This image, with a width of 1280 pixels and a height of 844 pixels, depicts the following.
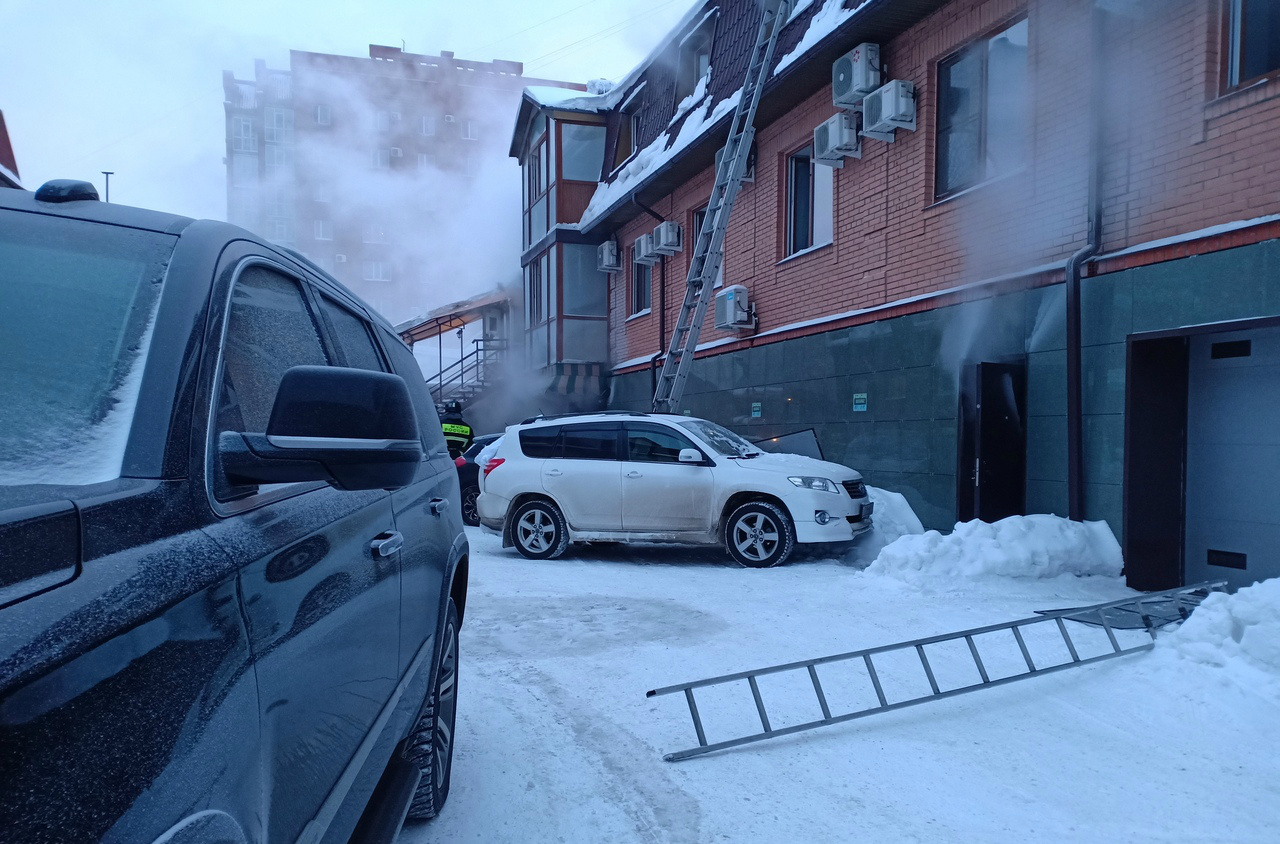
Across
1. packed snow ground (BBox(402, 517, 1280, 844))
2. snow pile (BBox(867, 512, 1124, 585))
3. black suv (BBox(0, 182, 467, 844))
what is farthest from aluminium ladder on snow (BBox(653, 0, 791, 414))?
black suv (BBox(0, 182, 467, 844))

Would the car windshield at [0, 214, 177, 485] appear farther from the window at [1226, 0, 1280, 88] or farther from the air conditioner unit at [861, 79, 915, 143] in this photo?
the air conditioner unit at [861, 79, 915, 143]

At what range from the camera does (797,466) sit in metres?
9.47

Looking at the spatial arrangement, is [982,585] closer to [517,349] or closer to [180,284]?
[180,284]

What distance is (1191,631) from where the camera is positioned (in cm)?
504

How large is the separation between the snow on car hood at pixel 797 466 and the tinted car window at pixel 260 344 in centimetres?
734

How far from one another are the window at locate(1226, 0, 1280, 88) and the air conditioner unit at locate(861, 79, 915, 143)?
3553 mm

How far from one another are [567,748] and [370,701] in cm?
228

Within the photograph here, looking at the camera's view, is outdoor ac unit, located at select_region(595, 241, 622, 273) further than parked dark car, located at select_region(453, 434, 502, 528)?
Yes

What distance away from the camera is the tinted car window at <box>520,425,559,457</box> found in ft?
34.4

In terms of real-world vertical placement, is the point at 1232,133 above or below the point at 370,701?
above

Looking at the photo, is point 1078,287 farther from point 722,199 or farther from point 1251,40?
point 722,199

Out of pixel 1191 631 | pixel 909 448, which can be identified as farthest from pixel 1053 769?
pixel 909 448

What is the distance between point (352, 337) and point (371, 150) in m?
60.1

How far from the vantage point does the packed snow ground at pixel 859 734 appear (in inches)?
133
